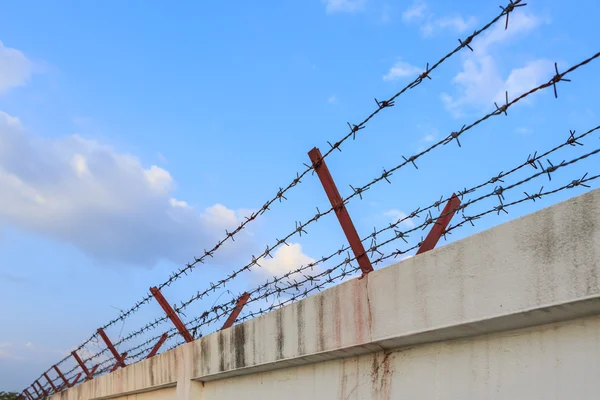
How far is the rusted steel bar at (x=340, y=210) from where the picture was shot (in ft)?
14.7

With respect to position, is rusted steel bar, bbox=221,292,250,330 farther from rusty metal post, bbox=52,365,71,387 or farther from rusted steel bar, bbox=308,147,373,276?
rusty metal post, bbox=52,365,71,387

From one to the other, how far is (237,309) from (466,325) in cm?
329

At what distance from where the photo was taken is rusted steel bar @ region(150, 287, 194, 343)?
7496 millimetres

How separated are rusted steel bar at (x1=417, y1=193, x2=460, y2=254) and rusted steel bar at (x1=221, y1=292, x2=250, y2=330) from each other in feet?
8.55

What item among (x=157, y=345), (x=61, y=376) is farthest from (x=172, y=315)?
(x=61, y=376)

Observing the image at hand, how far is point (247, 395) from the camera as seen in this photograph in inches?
238

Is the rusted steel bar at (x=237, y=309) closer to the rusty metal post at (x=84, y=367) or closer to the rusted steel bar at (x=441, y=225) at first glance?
the rusted steel bar at (x=441, y=225)

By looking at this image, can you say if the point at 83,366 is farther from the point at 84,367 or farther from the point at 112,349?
the point at 112,349

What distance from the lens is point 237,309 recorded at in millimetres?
6469

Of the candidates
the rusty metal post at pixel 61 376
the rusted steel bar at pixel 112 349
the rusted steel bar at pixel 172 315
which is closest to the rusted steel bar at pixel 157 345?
the rusted steel bar at pixel 172 315

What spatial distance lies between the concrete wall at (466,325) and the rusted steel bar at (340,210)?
5.3 inches

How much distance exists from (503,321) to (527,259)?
1.16ft

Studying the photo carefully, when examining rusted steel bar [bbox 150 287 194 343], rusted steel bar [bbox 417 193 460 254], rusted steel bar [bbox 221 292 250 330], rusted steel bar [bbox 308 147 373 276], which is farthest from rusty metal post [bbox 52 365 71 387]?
rusted steel bar [bbox 417 193 460 254]

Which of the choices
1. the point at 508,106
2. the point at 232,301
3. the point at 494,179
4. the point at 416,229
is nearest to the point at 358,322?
the point at 416,229
